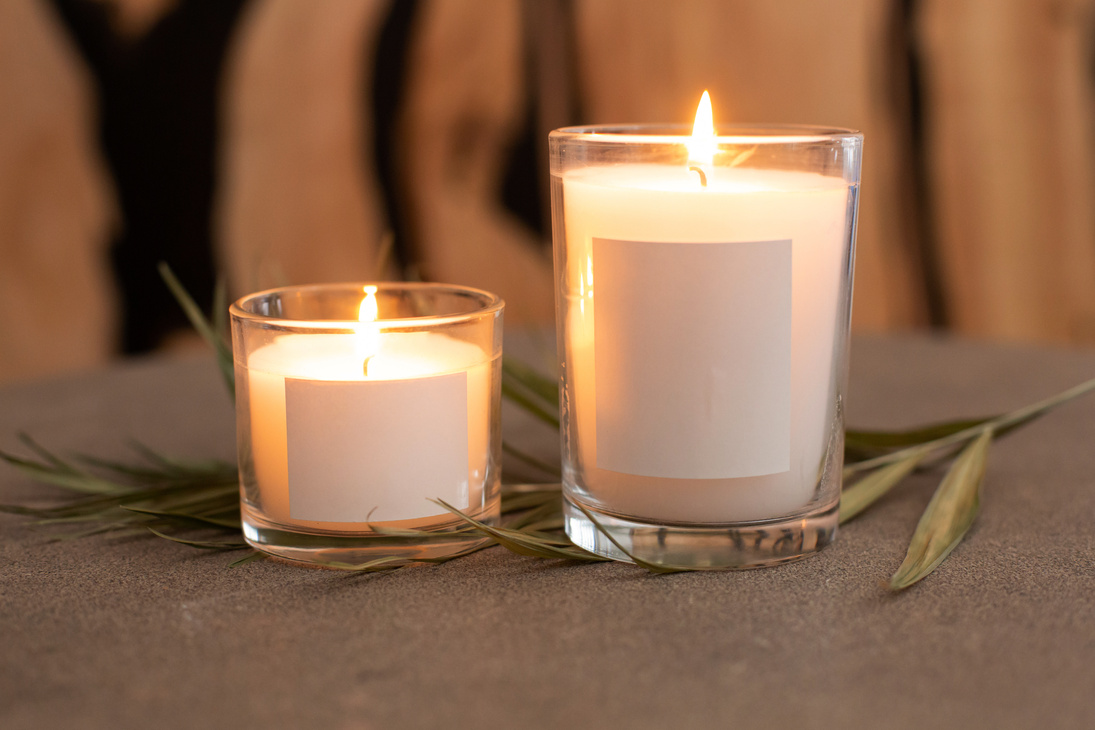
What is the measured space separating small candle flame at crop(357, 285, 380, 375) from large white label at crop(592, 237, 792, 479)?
99mm

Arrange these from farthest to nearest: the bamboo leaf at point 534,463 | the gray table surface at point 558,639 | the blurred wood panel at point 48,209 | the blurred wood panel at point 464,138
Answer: the blurred wood panel at point 464,138 < the blurred wood panel at point 48,209 < the bamboo leaf at point 534,463 < the gray table surface at point 558,639

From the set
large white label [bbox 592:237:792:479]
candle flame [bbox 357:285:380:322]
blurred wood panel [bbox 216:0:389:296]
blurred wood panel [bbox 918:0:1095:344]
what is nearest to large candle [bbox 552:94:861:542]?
large white label [bbox 592:237:792:479]

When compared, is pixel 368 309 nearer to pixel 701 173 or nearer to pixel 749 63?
pixel 701 173

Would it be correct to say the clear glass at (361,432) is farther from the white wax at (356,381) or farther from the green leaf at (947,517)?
the green leaf at (947,517)

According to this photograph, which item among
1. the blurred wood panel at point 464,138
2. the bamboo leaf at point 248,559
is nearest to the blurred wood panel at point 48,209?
the blurred wood panel at point 464,138

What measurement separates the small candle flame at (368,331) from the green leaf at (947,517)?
237mm

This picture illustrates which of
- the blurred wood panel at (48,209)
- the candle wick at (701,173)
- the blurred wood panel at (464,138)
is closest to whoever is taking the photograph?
the candle wick at (701,173)

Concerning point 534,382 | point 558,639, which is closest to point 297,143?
point 534,382

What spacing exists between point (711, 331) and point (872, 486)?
0.54 ft

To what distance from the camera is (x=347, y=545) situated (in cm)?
43

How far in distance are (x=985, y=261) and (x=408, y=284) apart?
3.22 feet

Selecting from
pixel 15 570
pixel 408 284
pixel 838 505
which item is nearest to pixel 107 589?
pixel 15 570

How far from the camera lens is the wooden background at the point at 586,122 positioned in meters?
1.11

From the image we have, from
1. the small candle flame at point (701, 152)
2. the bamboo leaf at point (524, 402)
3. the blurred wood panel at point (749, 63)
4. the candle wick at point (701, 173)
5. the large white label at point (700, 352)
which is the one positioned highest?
the blurred wood panel at point (749, 63)
